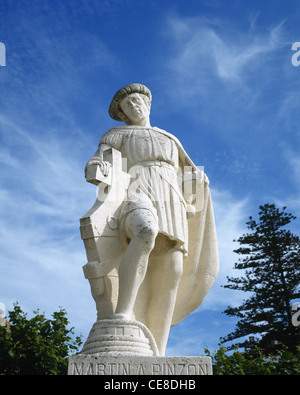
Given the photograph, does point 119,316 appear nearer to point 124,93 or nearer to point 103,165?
point 103,165

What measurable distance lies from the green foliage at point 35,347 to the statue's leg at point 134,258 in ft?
19.9

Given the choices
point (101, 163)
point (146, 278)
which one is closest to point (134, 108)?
point (101, 163)

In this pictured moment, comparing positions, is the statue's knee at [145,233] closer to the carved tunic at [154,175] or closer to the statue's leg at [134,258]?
the statue's leg at [134,258]

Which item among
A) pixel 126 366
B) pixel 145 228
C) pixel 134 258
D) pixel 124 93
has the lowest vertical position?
pixel 126 366

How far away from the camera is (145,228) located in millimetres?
5199

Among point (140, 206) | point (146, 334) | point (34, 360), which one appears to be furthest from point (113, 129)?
point (34, 360)

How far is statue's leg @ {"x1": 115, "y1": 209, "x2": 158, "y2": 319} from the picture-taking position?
199 inches

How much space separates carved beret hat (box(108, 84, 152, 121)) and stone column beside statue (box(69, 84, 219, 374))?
0.01 metres

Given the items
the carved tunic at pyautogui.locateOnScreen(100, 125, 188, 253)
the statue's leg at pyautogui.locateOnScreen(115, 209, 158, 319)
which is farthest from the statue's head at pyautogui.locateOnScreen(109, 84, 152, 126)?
the statue's leg at pyautogui.locateOnScreen(115, 209, 158, 319)

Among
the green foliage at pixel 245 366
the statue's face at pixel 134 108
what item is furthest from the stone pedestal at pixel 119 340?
the green foliage at pixel 245 366

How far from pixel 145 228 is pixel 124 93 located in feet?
7.69

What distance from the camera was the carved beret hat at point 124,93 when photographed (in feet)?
22.0

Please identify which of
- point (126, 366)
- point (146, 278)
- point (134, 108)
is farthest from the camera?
point (134, 108)
